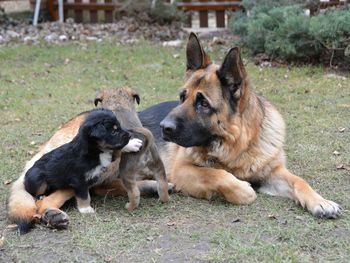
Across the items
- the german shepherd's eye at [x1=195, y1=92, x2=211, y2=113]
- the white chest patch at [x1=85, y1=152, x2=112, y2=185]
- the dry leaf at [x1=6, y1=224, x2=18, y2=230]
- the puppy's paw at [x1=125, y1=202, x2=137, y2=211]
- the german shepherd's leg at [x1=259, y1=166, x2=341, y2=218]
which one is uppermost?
the german shepherd's eye at [x1=195, y1=92, x2=211, y2=113]

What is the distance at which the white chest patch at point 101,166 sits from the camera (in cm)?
502

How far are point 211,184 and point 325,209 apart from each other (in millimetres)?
994

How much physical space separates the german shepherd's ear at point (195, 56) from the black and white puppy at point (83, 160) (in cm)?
98

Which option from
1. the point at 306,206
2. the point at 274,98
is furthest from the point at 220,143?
the point at 274,98

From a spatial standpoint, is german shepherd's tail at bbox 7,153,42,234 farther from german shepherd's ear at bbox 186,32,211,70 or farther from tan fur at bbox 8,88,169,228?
german shepherd's ear at bbox 186,32,211,70

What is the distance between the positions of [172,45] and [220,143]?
8904 mm

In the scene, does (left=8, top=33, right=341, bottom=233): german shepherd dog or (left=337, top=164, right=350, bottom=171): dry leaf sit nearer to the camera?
(left=8, top=33, right=341, bottom=233): german shepherd dog

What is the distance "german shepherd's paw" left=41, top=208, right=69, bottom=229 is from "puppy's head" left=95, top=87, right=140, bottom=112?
3.46ft

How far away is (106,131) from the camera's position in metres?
4.77

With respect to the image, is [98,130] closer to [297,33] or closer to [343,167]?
[343,167]

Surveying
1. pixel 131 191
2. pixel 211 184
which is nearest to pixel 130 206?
pixel 131 191

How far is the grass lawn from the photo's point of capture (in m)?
4.32

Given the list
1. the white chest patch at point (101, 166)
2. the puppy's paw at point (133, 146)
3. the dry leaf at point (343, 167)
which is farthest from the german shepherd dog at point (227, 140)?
the dry leaf at point (343, 167)

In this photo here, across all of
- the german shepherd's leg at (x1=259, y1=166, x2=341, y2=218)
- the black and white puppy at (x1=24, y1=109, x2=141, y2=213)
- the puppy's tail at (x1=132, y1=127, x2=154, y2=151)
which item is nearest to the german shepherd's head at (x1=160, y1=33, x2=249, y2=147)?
the puppy's tail at (x1=132, y1=127, x2=154, y2=151)
